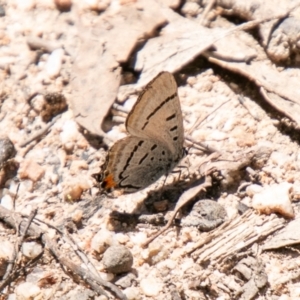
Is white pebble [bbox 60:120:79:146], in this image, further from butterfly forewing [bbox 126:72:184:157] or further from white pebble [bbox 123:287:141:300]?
white pebble [bbox 123:287:141:300]

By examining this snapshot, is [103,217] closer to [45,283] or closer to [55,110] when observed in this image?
[45,283]

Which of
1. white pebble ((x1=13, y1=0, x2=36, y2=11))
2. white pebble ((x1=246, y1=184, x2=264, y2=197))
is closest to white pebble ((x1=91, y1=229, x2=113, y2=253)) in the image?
white pebble ((x1=246, y1=184, x2=264, y2=197))

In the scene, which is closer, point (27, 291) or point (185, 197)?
point (27, 291)

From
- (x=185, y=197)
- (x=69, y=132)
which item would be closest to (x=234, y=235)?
(x=185, y=197)

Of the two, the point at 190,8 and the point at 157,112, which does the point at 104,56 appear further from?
the point at 157,112

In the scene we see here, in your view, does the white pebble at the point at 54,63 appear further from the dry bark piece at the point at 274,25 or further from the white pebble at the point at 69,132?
the dry bark piece at the point at 274,25

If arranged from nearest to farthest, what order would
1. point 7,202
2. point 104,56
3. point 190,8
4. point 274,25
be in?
point 7,202
point 274,25
point 104,56
point 190,8
